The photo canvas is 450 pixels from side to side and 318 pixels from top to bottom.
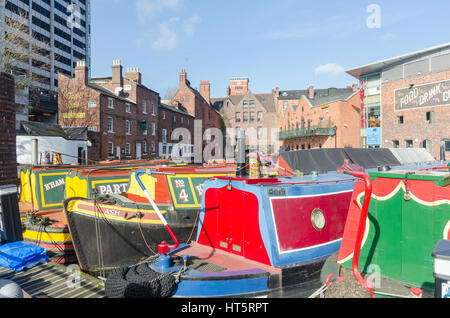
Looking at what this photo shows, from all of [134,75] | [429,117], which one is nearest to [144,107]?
[134,75]

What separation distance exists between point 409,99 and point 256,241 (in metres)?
27.4

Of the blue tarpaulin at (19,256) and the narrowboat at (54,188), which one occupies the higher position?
the narrowboat at (54,188)

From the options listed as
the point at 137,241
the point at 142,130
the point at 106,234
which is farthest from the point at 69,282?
the point at 142,130

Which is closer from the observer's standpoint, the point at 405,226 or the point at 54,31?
the point at 405,226

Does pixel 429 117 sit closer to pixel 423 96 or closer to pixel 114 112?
pixel 423 96

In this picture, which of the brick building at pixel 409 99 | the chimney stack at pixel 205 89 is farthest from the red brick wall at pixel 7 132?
the chimney stack at pixel 205 89

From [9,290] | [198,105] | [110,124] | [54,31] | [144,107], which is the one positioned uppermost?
[54,31]

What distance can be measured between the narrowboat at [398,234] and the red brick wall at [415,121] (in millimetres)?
25143

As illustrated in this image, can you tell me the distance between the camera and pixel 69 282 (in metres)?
6.37

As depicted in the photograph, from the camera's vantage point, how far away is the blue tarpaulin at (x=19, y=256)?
6785 millimetres

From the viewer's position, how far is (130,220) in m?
8.40

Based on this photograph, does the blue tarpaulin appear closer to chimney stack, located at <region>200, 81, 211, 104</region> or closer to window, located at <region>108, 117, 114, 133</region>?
window, located at <region>108, 117, 114, 133</region>

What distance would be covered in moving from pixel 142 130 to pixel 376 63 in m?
24.7

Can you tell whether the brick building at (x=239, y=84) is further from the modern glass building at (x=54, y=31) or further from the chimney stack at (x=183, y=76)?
the modern glass building at (x=54, y=31)
